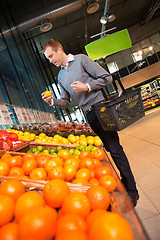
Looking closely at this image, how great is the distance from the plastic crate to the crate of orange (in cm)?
73

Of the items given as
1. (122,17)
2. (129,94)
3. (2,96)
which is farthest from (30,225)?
(122,17)

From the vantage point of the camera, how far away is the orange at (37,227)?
483mm

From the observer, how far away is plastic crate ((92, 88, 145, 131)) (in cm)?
132

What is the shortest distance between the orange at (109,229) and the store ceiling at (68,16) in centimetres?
599

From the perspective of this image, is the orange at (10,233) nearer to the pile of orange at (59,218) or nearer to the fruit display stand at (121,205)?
the pile of orange at (59,218)

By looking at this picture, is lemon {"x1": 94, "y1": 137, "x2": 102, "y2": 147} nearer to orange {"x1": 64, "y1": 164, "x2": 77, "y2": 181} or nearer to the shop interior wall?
orange {"x1": 64, "y1": 164, "x2": 77, "y2": 181}

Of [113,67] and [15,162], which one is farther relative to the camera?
[113,67]

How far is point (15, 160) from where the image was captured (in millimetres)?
1191

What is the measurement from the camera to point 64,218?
1.73 feet

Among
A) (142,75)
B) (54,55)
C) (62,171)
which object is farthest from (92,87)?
(142,75)

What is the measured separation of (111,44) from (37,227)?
226 inches

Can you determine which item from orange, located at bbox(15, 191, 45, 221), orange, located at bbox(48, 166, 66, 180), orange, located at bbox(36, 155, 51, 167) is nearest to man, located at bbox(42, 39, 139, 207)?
orange, located at bbox(36, 155, 51, 167)

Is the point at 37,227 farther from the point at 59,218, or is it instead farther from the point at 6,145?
the point at 6,145

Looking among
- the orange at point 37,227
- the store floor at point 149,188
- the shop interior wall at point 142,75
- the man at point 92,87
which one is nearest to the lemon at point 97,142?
the man at point 92,87
